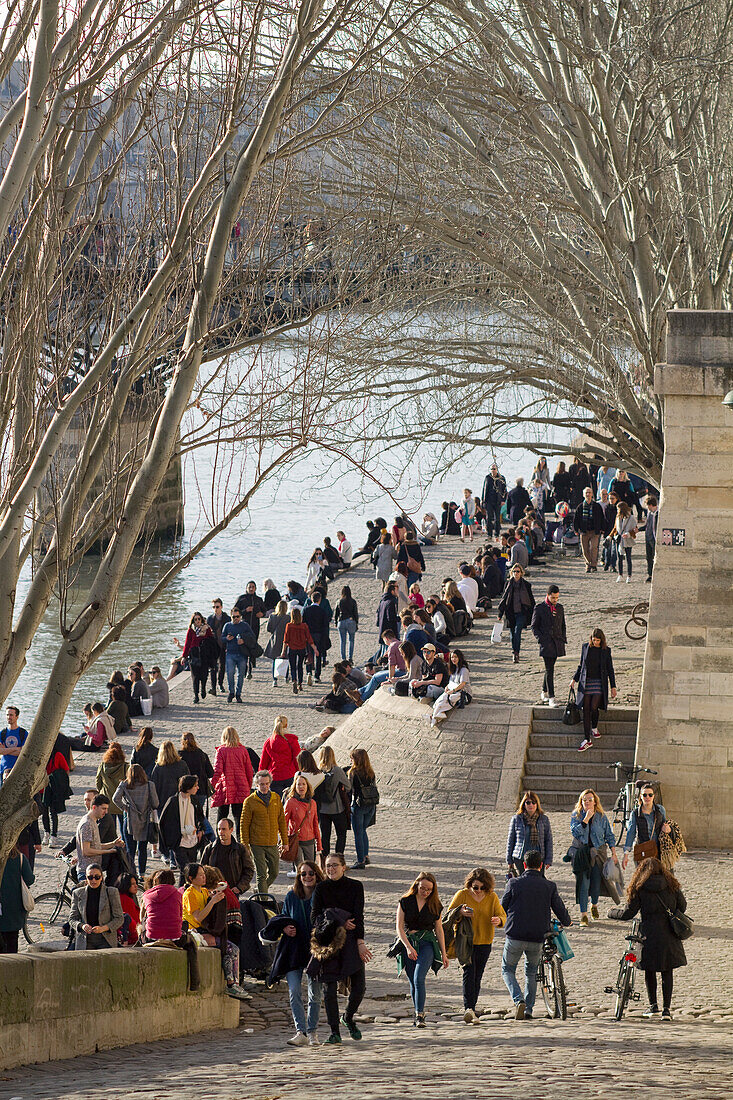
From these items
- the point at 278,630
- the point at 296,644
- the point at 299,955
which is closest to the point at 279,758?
the point at 299,955

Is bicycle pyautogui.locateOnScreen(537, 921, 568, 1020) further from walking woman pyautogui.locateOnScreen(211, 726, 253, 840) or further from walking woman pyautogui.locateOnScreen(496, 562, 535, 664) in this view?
walking woman pyautogui.locateOnScreen(496, 562, 535, 664)

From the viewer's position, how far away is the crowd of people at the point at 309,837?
9.45 m

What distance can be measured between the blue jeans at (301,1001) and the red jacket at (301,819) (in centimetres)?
344

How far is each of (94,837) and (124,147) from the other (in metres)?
5.91

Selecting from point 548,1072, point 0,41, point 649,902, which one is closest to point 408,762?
point 649,902

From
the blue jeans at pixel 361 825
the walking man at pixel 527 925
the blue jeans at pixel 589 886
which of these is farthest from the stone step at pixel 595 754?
the walking man at pixel 527 925

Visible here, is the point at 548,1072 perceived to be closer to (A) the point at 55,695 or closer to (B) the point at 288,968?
(B) the point at 288,968

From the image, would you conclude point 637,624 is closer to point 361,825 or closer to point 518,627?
point 518,627

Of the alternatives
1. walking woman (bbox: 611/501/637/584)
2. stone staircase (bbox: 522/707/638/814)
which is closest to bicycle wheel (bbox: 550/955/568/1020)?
stone staircase (bbox: 522/707/638/814)

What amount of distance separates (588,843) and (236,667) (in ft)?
35.2

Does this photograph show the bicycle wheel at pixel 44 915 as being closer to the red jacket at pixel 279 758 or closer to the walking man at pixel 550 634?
the red jacket at pixel 279 758

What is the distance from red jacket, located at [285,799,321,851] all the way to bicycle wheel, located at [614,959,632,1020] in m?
3.68

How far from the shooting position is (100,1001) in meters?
8.62

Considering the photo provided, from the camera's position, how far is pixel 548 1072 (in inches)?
301
